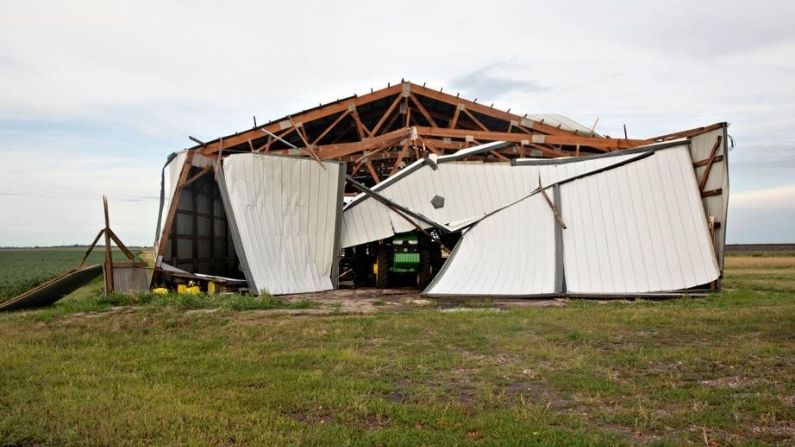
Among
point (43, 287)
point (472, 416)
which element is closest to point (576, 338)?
point (472, 416)

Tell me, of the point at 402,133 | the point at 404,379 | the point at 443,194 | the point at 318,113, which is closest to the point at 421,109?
the point at 318,113

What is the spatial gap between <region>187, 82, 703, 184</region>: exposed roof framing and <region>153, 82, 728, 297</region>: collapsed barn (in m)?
0.10

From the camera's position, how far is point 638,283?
14328mm

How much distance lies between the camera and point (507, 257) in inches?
603

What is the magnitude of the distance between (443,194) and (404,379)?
1186 cm

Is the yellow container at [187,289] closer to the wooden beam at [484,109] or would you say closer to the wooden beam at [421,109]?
the wooden beam at [421,109]

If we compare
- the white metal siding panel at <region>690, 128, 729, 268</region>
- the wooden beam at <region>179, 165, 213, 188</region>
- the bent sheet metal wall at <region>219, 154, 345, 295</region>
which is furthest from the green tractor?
the white metal siding panel at <region>690, 128, 729, 268</region>

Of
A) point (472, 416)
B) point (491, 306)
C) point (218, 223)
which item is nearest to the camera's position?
point (472, 416)

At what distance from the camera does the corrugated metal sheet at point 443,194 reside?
17.8m

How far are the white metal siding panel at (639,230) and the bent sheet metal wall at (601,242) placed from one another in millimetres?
21

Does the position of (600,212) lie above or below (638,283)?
above

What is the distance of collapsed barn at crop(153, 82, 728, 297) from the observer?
1473 cm

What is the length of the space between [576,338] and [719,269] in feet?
23.8

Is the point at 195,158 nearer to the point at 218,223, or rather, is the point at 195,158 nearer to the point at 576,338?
the point at 218,223
